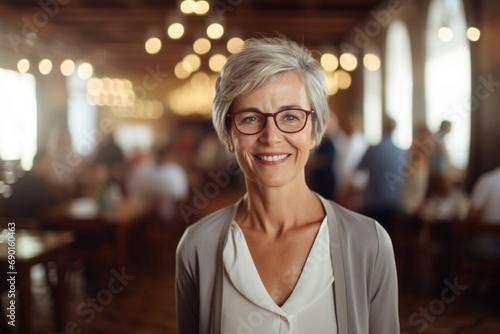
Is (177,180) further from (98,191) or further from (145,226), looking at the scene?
(98,191)

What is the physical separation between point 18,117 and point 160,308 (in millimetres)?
7445

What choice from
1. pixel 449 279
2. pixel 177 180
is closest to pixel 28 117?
pixel 177 180

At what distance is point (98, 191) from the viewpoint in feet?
20.4

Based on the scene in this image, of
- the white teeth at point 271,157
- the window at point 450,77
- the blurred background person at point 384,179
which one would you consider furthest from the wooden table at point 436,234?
the white teeth at point 271,157

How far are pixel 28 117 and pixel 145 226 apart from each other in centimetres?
616

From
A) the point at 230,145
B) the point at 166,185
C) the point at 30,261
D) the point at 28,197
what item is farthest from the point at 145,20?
the point at 230,145

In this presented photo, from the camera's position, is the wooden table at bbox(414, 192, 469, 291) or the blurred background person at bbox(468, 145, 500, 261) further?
the wooden table at bbox(414, 192, 469, 291)

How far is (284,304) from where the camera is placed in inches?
50.3

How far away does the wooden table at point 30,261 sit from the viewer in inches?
144

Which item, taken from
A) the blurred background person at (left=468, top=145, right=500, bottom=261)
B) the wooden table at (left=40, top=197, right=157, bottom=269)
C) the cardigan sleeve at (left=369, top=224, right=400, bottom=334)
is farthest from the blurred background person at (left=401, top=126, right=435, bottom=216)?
the cardigan sleeve at (left=369, top=224, right=400, bottom=334)

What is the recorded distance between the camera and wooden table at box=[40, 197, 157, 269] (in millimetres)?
5418

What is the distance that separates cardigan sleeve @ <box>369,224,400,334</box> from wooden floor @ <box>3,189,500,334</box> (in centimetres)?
331

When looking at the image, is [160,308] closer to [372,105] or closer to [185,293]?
[185,293]

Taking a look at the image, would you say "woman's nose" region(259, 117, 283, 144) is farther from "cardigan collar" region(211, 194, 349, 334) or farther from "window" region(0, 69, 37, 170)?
"window" region(0, 69, 37, 170)
